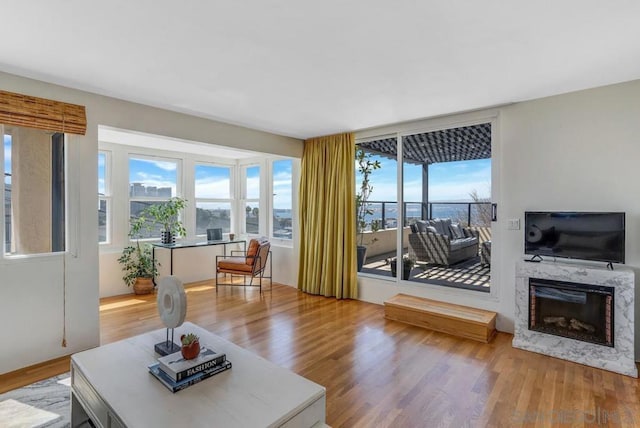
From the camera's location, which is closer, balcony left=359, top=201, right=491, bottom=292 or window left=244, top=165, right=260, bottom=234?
balcony left=359, top=201, right=491, bottom=292

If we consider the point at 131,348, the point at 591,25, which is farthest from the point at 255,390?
the point at 591,25

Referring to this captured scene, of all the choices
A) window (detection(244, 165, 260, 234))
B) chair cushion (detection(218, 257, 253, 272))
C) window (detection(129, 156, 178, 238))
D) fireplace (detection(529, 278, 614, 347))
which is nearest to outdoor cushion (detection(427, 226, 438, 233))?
fireplace (detection(529, 278, 614, 347))

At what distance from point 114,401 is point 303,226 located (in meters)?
3.84

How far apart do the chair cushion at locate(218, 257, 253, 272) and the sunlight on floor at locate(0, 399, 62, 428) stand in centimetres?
282

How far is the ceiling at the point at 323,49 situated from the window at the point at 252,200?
2.89 m

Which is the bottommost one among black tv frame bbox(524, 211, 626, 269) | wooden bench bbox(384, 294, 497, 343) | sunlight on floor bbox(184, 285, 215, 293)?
sunlight on floor bbox(184, 285, 215, 293)

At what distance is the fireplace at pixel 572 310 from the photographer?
2.65 meters

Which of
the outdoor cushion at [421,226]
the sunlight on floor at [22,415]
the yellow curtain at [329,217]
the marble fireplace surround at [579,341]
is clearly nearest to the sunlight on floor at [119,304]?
the sunlight on floor at [22,415]

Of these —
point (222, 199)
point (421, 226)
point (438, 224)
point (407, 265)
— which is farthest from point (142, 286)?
point (438, 224)

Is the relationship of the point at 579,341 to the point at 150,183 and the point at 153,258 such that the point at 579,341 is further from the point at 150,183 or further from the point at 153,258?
the point at 150,183

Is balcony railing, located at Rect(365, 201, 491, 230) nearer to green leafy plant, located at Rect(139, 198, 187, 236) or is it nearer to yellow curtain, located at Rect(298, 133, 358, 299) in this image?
yellow curtain, located at Rect(298, 133, 358, 299)

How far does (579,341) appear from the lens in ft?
9.04

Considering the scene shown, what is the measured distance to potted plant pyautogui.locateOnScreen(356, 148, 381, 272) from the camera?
4668 mm

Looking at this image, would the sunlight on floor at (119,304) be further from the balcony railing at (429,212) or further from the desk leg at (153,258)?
the balcony railing at (429,212)
